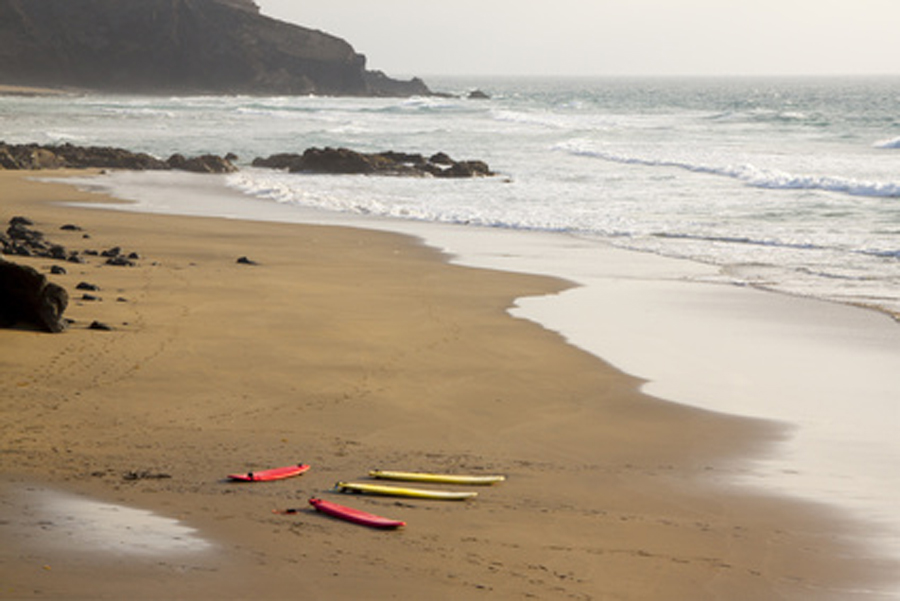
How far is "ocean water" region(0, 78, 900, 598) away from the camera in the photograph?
9320mm

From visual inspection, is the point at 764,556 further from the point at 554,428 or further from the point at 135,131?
the point at 135,131

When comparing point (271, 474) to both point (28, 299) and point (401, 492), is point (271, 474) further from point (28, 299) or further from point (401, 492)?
point (28, 299)

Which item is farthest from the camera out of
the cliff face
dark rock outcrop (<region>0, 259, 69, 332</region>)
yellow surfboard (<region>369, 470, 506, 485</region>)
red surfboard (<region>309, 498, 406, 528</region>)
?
the cliff face

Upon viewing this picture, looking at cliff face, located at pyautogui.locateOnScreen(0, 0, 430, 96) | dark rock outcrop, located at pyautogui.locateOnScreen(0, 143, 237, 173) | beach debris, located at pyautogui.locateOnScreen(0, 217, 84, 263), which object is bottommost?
beach debris, located at pyautogui.locateOnScreen(0, 217, 84, 263)

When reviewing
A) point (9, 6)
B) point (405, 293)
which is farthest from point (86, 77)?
point (405, 293)

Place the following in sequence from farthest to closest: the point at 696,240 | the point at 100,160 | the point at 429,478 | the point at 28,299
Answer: the point at 100,160
the point at 696,240
the point at 28,299
the point at 429,478

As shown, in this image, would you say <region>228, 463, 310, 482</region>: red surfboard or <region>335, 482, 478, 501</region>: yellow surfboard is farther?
<region>228, 463, 310, 482</region>: red surfboard

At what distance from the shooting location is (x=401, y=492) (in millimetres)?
6738

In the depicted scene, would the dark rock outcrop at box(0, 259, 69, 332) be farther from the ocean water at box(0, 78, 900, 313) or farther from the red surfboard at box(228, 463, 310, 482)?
the ocean water at box(0, 78, 900, 313)

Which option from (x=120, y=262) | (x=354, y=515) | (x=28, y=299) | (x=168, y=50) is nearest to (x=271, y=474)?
(x=354, y=515)

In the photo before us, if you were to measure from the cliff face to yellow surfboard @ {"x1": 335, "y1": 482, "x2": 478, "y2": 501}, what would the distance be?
13016 centimetres

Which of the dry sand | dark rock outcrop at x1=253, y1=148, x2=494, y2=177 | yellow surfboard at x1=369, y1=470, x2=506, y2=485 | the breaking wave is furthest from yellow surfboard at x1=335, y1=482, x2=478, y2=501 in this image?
dark rock outcrop at x1=253, y1=148, x2=494, y2=177

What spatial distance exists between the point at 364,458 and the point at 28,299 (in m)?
4.04

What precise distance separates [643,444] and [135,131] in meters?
48.1
